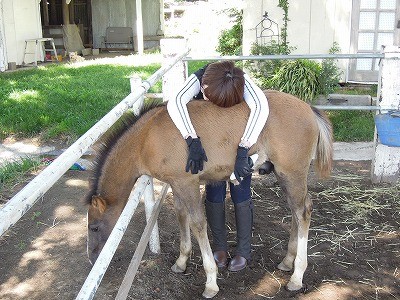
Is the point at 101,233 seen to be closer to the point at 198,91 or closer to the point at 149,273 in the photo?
the point at 149,273

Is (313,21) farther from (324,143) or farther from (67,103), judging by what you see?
(324,143)

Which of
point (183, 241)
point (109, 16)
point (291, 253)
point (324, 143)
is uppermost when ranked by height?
point (109, 16)

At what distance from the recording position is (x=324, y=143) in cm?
340

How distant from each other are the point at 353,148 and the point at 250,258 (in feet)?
10.0

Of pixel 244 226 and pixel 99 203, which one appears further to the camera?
pixel 244 226

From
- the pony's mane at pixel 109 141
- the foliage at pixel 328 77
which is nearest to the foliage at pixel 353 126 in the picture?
the foliage at pixel 328 77

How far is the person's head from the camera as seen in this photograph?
294 centimetres

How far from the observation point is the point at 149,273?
337cm

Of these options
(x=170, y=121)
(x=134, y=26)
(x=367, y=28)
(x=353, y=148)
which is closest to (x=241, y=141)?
(x=170, y=121)

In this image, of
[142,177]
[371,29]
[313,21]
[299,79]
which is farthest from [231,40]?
[142,177]

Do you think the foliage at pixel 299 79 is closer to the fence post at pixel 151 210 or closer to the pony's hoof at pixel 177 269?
the fence post at pixel 151 210

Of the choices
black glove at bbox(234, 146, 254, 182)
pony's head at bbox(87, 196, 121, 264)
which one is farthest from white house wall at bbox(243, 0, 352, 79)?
pony's head at bbox(87, 196, 121, 264)

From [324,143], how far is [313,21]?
6.40m

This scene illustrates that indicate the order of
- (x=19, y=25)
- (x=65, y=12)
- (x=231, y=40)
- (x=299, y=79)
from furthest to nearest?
(x=65, y=12) → (x=19, y=25) → (x=231, y=40) → (x=299, y=79)
